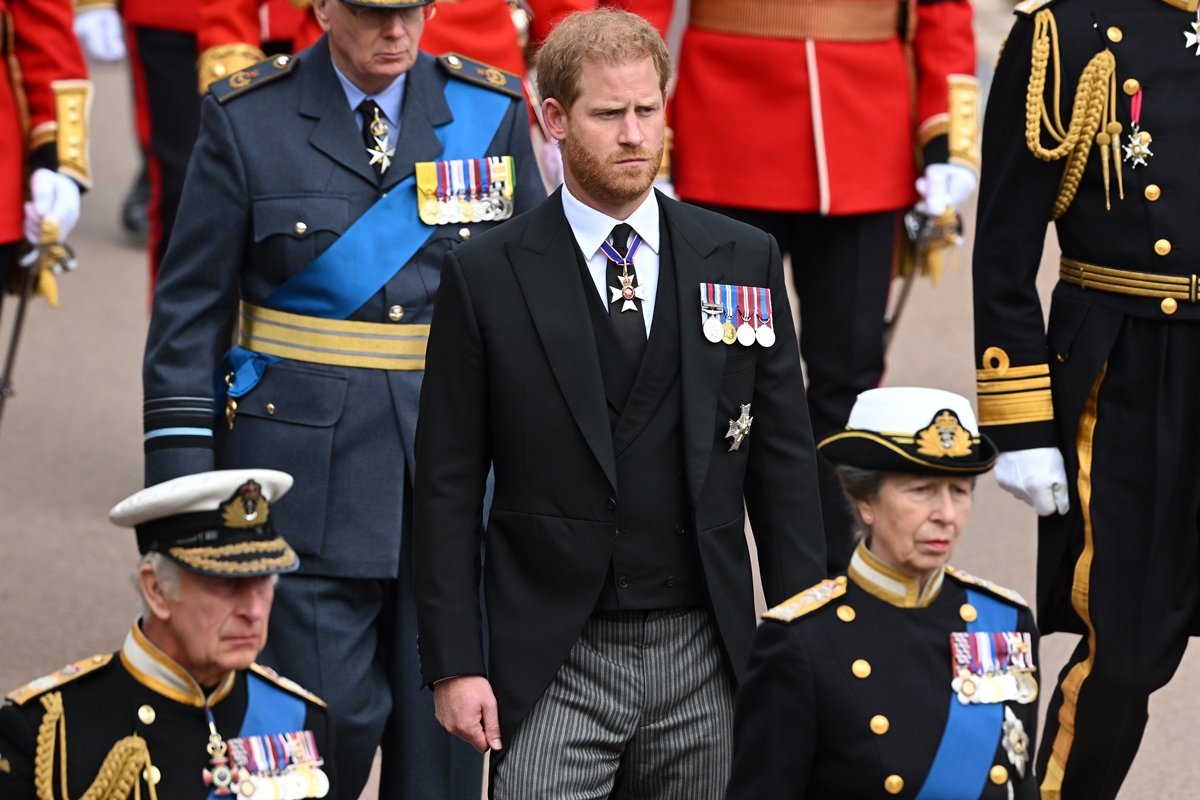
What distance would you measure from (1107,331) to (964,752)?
1.38 metres

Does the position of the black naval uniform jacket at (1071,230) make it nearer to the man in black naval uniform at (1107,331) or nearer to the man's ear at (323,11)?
the man in black naval uniform at (1107,331)

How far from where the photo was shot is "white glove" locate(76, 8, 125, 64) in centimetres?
734

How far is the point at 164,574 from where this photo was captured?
3.34 meters

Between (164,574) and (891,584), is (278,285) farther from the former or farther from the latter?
(891,584)

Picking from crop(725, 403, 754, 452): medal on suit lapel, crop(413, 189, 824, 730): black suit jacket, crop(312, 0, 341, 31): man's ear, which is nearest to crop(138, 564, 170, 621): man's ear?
crop(413, 189, 824, 730): black suit jacket

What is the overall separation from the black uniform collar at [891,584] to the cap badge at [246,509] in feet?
2.86

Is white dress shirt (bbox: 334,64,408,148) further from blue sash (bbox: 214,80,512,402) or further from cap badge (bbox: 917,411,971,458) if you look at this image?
cap badge (bbox: 917,411,971,458)

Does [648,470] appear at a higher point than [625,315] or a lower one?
lower

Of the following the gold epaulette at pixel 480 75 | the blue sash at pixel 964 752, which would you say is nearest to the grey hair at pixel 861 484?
the blue sash at pixel 964 752

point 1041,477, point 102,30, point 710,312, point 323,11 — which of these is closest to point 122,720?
point 710,312

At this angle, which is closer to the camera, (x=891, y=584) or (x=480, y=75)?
(x=891, y=584)

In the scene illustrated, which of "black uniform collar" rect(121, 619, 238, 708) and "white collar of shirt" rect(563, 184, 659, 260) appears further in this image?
"white collar of shirt" rect(563, 184, 659, 260)

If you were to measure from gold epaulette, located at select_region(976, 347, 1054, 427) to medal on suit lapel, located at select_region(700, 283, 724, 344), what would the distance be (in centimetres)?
94

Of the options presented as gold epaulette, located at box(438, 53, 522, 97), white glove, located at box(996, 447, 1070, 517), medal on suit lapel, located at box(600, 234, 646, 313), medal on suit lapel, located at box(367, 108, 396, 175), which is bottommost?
white glove, located at box(996, 447, 1070, 517)
